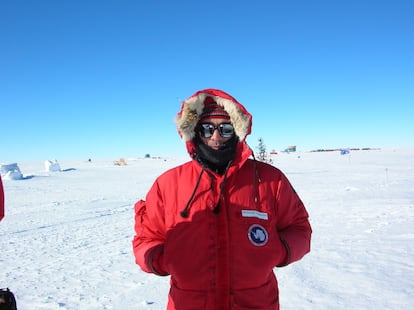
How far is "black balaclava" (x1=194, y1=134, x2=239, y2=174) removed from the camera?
6.27ft

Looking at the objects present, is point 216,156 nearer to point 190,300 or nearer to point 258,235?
point 258,235

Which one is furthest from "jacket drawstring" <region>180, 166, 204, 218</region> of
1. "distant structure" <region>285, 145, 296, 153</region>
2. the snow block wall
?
"distant structure" <region>285, 145, 296, 153</region>

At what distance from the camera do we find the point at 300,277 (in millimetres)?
4391

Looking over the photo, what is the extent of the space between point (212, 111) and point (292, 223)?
89cm

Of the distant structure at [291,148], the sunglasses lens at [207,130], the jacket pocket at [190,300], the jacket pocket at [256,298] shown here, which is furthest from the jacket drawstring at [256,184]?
the distant structure at [291,148]

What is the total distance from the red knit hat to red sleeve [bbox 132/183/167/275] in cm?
58

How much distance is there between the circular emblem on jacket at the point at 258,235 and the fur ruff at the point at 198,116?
58 cm

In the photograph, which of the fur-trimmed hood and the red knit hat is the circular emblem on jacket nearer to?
the fur-trimmed hood

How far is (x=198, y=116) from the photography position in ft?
6.88

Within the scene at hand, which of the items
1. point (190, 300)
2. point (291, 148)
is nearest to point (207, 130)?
point (190, 300)

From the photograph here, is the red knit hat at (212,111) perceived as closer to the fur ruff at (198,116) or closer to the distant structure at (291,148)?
the fur ruff at (198,116)

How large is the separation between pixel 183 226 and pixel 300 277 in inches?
132

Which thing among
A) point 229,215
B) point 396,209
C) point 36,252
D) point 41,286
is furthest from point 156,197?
point 396,209

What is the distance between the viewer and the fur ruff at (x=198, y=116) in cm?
198
